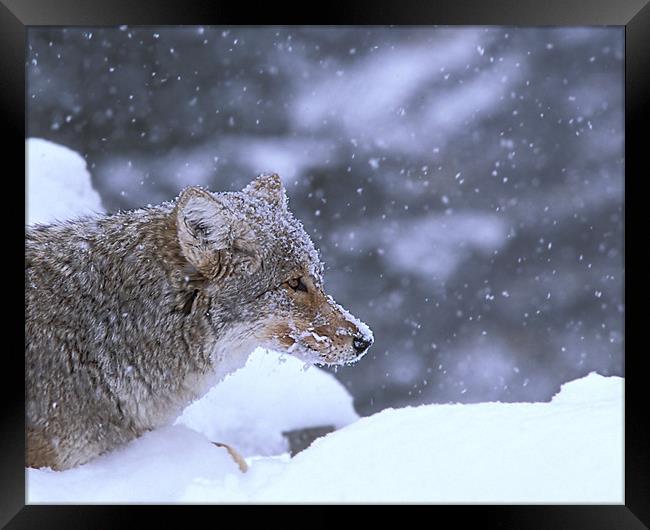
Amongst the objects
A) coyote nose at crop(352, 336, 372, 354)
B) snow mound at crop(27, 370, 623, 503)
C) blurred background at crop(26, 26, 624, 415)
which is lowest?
snow mound at crop(27, 370, 623, 503)

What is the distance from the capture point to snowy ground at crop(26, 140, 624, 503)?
2.55 meters

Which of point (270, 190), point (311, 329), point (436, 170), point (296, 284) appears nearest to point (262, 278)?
point (296, 284)

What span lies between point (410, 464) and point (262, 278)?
1051 millimetres

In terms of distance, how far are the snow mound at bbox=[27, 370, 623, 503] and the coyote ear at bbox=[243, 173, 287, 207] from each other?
1151 mm

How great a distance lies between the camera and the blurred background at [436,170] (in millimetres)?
9297

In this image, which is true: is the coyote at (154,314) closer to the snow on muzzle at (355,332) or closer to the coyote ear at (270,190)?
the snow on muzzle at (355,332)

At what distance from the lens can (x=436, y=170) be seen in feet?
35.6

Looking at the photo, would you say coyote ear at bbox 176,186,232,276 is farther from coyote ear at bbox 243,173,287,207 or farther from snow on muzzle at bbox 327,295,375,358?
snow on muzzle at bbox 327,295,375,358

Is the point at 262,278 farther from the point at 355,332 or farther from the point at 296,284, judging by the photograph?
the point at 355,332

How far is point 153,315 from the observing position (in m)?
3.10

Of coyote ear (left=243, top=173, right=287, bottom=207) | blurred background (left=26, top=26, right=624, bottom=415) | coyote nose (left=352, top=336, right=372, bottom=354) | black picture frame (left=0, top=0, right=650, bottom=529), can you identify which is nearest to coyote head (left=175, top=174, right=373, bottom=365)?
coyote nose (left=352, top=336, right=372, bottom=354)

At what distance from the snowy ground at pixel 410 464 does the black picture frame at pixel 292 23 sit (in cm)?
7
